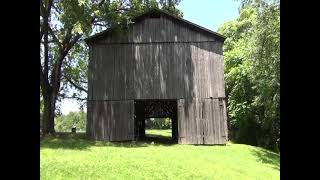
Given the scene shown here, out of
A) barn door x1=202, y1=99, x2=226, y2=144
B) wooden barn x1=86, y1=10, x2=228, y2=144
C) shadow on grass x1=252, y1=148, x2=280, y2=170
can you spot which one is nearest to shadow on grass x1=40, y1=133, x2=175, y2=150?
wooden barn x1=86, y1=10, x2=228, y2=144

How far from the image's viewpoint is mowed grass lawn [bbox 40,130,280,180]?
18719 millimetres

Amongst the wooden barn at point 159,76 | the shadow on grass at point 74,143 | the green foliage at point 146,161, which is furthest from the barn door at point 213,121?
the shadow on grass at point 74,143

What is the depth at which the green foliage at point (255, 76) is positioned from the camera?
2796 centimetres

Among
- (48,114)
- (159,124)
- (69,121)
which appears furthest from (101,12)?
(69,121)

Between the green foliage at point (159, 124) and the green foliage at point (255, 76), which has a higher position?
the green foliage at point (255, 76)

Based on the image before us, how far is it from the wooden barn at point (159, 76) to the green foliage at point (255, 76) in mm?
2897

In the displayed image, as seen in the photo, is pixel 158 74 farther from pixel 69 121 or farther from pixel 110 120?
pixel 69 121

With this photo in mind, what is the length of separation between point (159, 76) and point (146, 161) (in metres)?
9.70

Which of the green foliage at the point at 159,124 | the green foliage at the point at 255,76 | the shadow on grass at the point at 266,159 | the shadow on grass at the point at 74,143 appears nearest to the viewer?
the shadow on grass at the point at 74,143

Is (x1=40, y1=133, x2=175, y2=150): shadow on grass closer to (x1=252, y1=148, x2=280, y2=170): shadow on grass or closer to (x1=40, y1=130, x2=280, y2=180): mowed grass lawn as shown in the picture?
(x1=40, y1=130, x2=280, y2=180): mowed grass lawn

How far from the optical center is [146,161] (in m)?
21.6

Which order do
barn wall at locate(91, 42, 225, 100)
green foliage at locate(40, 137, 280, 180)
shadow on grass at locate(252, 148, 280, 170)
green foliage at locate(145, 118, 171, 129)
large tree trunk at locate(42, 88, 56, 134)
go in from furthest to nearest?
green foliage at locate(145, 118, 171, 129) → large tree trunk at locate(42, 88, 56, 134) → barn wall at locate(91, 42, 225, 100) → shadow on grass at locate(252, 148, 280, 170) → green foliage at locate(40, 137, 280, 180)

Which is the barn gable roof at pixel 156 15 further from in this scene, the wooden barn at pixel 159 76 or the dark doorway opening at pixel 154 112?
the dark doorway opening at pixel 154 112
